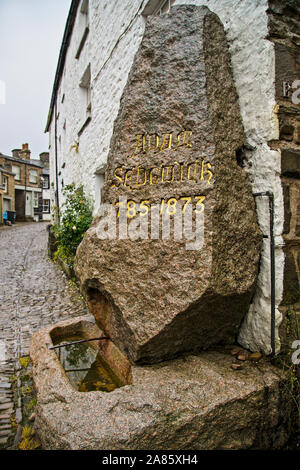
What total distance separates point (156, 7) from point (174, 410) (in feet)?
15.8

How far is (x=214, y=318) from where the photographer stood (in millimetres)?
2000

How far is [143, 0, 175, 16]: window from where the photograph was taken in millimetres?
4062

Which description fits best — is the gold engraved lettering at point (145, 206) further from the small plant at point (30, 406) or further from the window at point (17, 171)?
the window at point (17, 171)

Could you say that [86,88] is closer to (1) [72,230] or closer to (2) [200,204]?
(1) [72,230]

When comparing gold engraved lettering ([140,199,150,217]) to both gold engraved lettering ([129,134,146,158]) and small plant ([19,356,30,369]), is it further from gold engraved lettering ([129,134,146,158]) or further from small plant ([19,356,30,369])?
small plant ([19,356,30,369])

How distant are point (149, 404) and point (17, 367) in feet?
5.71

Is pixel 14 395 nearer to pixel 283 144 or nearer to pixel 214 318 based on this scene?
pixel 214 318

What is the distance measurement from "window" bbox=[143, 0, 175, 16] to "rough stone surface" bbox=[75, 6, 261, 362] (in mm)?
2299

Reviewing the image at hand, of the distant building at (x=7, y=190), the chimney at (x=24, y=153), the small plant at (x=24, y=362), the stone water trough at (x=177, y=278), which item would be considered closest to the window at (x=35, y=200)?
the chimney at (x=24, y=153)

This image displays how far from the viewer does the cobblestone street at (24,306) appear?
259 cm

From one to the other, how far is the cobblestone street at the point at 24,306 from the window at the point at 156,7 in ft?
13.7

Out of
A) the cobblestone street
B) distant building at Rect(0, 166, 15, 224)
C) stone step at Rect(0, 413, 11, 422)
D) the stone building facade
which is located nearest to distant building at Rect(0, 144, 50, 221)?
distant building at Rect(0, 166, 15, 224)

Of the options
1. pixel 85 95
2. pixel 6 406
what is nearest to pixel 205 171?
pixel 6 406

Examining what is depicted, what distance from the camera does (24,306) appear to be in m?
4.36
